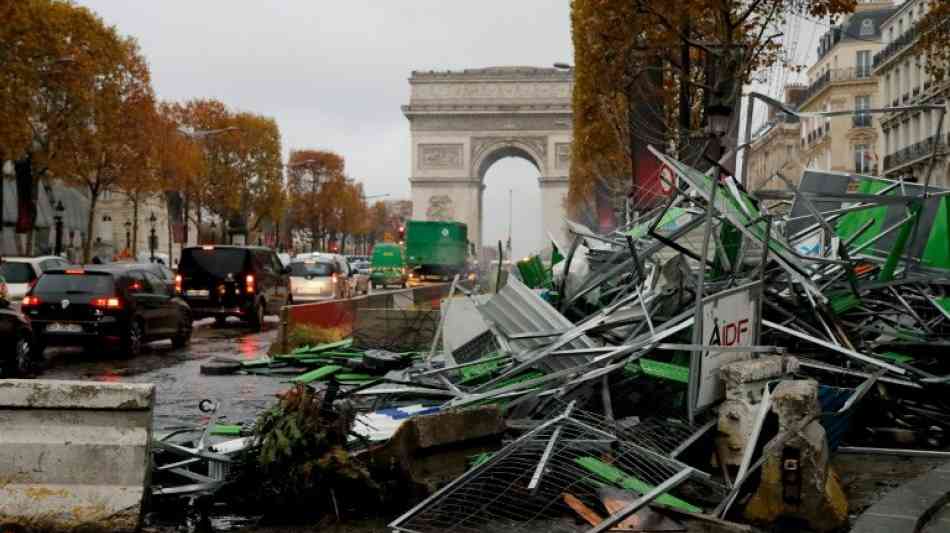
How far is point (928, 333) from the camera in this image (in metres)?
9.14

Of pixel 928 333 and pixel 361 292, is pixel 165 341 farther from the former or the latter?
pixel 361 292

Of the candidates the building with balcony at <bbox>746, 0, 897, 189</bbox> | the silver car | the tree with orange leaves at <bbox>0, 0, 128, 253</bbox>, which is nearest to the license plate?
the silver car

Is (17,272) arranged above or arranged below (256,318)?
above

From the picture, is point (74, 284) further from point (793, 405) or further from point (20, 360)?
point (793, 405)

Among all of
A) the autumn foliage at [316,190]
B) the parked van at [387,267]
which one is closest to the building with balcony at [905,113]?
the parked van at [387,267]

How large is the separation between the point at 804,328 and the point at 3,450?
18.7 ft

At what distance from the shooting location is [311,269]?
1332 inches

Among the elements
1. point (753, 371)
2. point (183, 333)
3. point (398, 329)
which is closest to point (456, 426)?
point (753, 371)

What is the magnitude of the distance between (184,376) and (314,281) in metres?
19.6

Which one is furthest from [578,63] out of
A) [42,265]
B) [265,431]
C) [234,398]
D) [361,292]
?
[265,431]

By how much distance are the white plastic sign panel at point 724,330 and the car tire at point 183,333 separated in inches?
534

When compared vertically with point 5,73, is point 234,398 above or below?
below

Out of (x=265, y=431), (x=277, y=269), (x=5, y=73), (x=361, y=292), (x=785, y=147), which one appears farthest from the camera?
(x=785, y=147)

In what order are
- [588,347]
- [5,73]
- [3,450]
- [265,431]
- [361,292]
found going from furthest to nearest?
[361,292], [5,73], [588,347], [265,431], [3,450]
